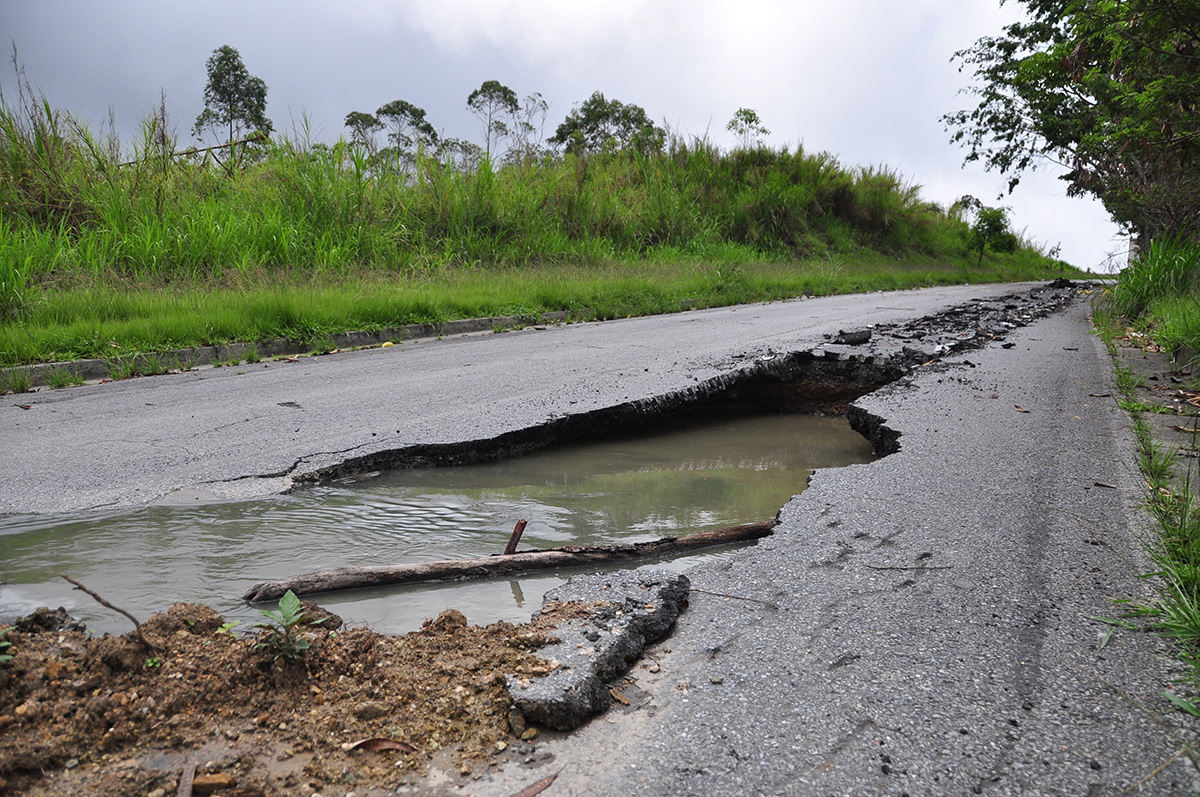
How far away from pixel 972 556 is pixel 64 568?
318 cm

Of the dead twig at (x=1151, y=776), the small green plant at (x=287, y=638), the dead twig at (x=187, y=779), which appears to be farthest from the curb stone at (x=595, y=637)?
the dead twig at (x=1151, y=776)

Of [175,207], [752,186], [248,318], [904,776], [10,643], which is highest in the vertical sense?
[752,186]

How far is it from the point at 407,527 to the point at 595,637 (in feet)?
4.66

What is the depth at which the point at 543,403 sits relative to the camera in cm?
495

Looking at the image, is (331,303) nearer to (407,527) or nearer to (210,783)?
(407,527)

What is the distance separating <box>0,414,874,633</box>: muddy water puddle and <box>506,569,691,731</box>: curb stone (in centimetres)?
26

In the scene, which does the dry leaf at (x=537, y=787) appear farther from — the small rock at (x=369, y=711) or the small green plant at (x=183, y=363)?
the small green plant at (x=183, y=363)

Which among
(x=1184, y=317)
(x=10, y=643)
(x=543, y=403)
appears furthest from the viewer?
(x=1184, y=317)

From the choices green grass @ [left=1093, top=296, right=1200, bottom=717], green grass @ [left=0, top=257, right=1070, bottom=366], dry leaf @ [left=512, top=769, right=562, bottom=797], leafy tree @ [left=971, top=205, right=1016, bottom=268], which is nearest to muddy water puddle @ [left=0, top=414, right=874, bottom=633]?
dry leaf @ [left=512, top=769, right=562, bottom=797]

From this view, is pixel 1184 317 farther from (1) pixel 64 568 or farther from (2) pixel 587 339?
(1) pixel 64 568

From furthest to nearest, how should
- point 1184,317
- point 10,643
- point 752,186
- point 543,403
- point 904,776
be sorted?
point 752,186
point 1184,317
point 543,403
point 10,643
point 904,776

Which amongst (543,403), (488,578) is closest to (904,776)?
(488,578)

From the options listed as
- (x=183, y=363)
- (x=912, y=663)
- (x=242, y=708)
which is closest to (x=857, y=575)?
(x=912, y=663)

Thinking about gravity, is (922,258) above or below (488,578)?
above
